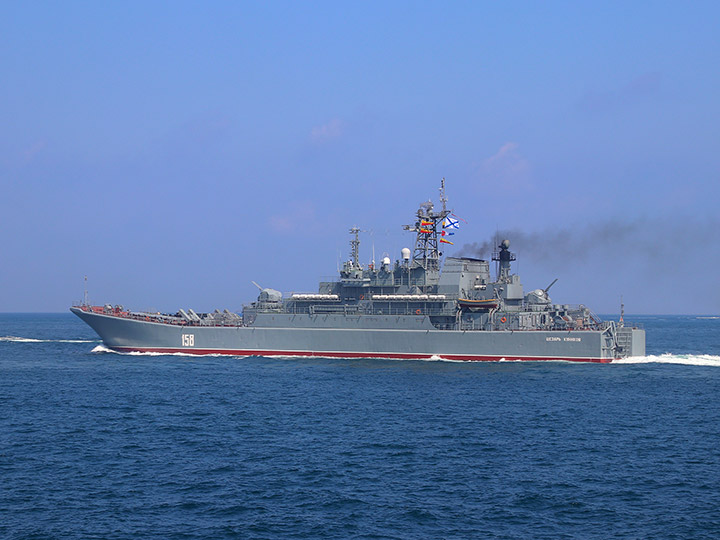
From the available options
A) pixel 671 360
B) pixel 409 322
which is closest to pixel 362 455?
pixel 409 322

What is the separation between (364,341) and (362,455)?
2628 cm

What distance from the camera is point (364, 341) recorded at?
50344 mm

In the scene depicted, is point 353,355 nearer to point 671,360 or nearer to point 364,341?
point 364,341

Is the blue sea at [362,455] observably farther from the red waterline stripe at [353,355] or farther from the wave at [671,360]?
the wave at [671,360]

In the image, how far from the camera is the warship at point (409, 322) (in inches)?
1887

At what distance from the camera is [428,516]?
18141 millimetres

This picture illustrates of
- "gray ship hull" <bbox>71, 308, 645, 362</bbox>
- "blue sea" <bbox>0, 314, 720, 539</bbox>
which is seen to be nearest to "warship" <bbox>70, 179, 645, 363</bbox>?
"gray ship hull" <bbox>71, 308, 645, 362</bbox>

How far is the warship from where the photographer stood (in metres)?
47.9

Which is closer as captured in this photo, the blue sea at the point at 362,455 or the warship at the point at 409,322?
the blue sea at the point at 362,455

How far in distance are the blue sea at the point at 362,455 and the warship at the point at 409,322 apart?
5.45m

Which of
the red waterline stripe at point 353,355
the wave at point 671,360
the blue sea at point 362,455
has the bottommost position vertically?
the blue sea at point 362,455

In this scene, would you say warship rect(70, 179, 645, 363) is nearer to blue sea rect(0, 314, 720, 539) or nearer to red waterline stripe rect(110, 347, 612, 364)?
red waterline stripe rect(110, 347, 612, 364)

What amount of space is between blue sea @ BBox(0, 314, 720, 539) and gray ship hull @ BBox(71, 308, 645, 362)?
5.01 m

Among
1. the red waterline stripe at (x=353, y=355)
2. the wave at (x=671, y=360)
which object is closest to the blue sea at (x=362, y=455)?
the red waterline stripe at (x=353, y=355)
